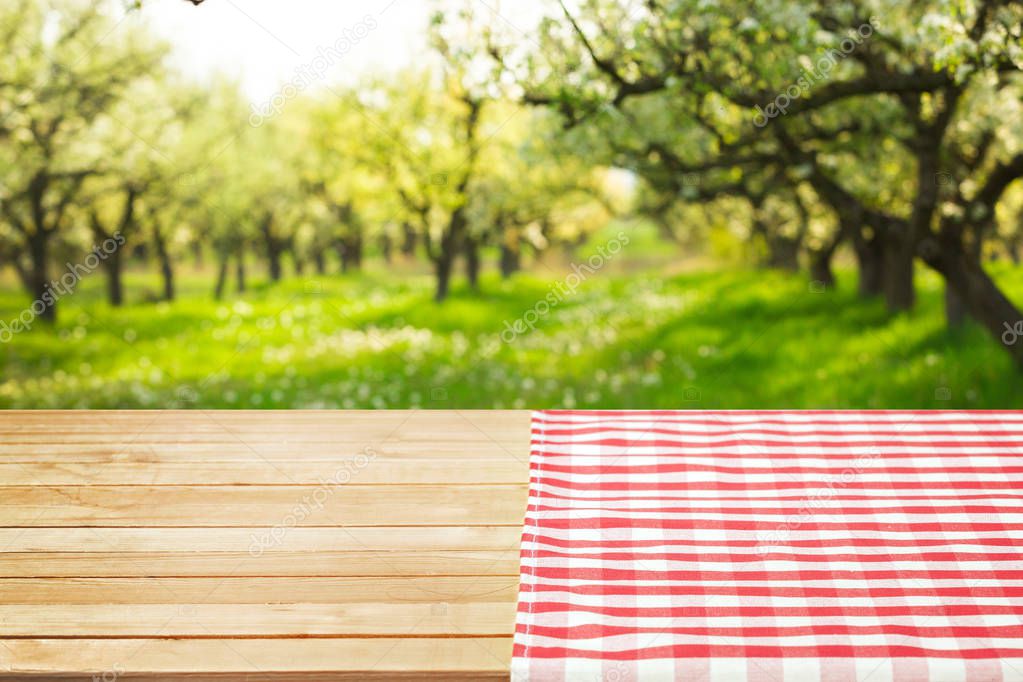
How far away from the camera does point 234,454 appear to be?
3238mm

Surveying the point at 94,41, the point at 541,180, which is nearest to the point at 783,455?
the point at 541,180

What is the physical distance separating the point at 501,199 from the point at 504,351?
2261mm

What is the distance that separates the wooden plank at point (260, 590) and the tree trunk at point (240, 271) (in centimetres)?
1504

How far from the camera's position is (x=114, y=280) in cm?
1479

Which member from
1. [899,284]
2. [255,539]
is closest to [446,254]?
[899,284]

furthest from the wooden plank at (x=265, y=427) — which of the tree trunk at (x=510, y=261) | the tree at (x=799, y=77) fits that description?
the tree trunk at (x=510, y=261)

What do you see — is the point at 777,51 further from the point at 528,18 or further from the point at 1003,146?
the point at 1003,146

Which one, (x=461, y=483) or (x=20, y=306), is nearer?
(x=461, y=483)

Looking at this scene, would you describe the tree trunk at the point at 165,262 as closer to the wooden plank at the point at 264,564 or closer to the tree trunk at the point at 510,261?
the tree trunk at the point at 510,261

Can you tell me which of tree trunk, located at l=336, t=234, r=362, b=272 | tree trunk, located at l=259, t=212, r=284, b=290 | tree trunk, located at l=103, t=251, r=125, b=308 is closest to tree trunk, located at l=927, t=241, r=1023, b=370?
tree trunk, located at l=103, t=251, r=125, b=308

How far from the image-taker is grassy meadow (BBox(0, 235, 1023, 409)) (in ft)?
26.0

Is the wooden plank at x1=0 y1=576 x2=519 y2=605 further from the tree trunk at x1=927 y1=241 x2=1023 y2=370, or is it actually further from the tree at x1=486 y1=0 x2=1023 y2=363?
the tree trunk at x1=927 y1=241 x2=1023 y2=370

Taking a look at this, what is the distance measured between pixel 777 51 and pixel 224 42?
12709 millimetres

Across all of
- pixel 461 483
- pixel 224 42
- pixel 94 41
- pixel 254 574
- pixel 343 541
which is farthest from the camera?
pixel 224 42
